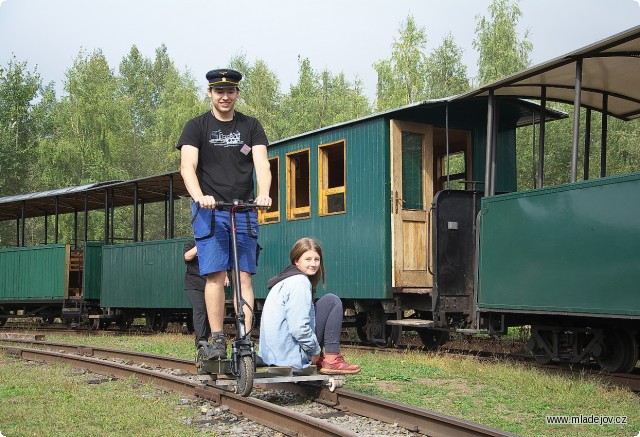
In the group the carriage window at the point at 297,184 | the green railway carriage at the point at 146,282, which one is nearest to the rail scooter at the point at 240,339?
the carriage window at the point at 297,184

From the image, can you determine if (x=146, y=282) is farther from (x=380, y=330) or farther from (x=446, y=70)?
(x=446, y=70)

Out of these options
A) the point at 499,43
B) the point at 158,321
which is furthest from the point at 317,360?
the point at 499,43

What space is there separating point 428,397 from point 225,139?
2651 millimetres

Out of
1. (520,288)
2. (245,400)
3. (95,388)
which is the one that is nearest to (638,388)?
(520,288)

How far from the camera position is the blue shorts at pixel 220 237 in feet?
18.8

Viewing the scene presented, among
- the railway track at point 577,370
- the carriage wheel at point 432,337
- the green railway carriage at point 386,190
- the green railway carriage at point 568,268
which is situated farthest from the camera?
the carriage wheel at point 432,337

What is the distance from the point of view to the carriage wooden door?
1077 cm

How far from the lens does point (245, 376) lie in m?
5.58

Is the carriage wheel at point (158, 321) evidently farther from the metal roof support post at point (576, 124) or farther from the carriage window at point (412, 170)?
the metal roof support post at point (576, 124)

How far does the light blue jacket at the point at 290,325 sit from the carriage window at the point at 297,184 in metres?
6.39

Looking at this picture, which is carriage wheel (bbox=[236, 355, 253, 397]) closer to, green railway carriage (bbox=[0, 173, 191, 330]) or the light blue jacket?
the light blue jacket

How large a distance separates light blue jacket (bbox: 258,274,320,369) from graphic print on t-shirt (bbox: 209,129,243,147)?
103 centimetres

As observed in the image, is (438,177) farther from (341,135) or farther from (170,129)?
(170,129)

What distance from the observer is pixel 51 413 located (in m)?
6.05
